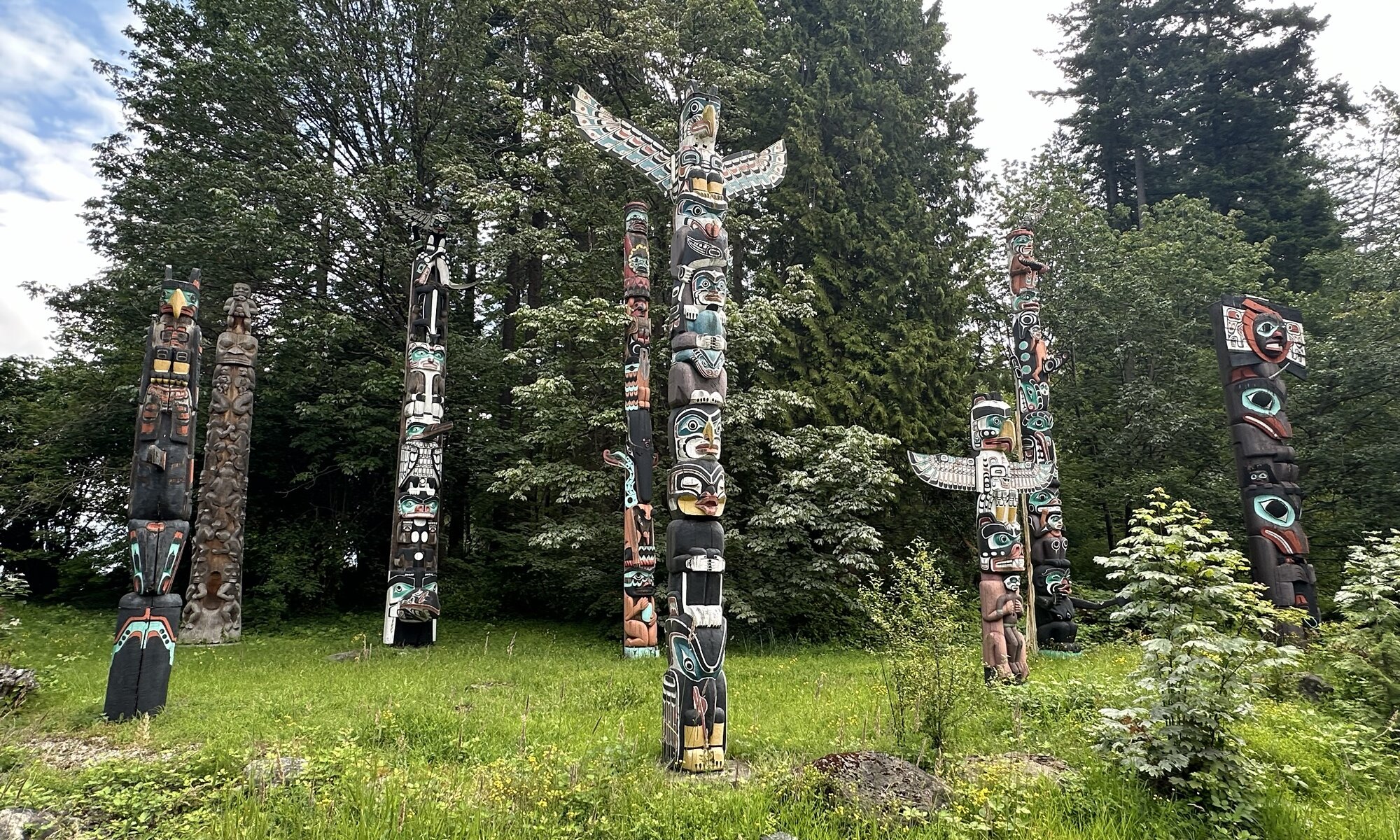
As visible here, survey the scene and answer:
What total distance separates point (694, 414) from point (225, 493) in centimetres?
934

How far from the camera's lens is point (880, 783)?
14.1 feet

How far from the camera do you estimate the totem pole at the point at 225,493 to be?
10.9m

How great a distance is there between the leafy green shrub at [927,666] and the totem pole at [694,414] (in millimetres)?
1351

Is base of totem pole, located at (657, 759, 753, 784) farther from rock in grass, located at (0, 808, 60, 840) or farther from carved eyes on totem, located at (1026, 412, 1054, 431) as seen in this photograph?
carved eyes on totem, located at (1026, 412, 1054, 431)

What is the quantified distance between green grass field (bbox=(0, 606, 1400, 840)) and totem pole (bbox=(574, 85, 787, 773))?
454mm

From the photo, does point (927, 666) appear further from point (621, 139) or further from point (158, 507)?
point (158, 507)

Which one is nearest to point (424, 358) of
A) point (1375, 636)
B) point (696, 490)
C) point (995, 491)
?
point (696, 490)

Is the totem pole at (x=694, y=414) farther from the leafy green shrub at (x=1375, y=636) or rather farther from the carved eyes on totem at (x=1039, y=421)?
the carved eyes on totem at (x=1039, y=421)

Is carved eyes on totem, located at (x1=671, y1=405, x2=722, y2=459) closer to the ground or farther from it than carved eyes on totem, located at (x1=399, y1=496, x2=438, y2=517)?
farther from it

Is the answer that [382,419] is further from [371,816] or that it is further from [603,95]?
[371,816]

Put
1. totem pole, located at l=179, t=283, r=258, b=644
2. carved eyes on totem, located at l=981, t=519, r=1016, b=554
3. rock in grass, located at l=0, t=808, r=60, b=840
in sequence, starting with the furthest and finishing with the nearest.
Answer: totem pole, located at l=179, t=283, r=258, b=644 < carved eyes on totem, located at l=981, t=519, r=1016, b=554 < rock in grass, located at l=0, t=808, r=60, b=840

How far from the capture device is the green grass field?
3805 millimetres

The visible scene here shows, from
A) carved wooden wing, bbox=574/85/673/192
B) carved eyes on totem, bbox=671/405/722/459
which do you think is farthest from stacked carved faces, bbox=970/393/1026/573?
carved wooden wing, bbox=574/85/673/192

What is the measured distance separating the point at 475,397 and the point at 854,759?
43.5 ft
